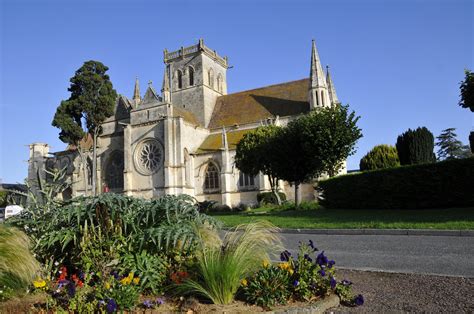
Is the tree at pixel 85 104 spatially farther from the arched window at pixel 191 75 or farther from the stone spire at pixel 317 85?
the stone spire at pixel 317 85

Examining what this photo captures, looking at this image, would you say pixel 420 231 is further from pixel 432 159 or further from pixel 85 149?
pixel 85 149

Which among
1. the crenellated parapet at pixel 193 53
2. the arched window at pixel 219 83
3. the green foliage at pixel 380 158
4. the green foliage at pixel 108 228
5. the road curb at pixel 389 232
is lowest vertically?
the road curb at pixel 389 232

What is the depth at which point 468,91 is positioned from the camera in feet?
50.9

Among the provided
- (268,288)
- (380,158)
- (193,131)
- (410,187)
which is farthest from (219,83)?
(268,288)

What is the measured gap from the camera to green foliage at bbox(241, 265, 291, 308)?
4.08 meters

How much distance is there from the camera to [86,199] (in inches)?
212

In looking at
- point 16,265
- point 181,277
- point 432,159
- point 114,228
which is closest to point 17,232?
point 16,265

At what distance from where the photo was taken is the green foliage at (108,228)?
4730 mm

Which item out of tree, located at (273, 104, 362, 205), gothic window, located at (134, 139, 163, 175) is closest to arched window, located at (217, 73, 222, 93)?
gothic window, located at (134, 139, 163, 175)

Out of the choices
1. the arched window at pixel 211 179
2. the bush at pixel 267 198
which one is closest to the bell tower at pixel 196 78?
the arched window at pixel 211 179

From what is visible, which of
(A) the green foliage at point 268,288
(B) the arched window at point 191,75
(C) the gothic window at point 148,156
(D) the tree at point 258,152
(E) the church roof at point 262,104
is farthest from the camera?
(B) the arched window at point 191,75

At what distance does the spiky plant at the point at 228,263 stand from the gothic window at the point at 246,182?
2849cm

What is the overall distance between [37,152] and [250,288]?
51104 mm

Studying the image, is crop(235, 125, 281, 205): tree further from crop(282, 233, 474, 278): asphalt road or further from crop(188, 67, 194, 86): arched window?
crop(188, 67, 194, 86): arched window
